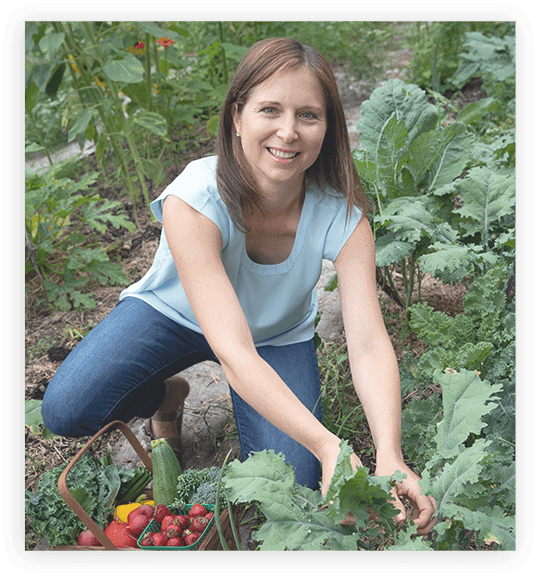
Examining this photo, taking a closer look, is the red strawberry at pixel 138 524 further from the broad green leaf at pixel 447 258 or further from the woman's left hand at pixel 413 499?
the broad green leaf at pixel 447 258

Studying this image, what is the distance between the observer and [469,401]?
1.21 metres

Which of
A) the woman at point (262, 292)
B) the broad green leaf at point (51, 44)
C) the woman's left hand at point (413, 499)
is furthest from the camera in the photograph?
the broad green leaf at point (51, 44)

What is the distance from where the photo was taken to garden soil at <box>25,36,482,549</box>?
203 centimetres

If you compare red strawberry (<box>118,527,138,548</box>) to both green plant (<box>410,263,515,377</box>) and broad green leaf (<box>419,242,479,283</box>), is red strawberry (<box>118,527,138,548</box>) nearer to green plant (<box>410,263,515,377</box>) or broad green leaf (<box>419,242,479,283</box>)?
green plant (<box>410,263,515,377</box>)

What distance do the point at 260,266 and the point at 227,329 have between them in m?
0.38

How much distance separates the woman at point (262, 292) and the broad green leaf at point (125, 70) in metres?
1.26

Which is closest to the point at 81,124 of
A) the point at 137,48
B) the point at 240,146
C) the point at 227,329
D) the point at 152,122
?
the point at 152,122

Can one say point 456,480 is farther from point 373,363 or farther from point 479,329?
point 479,329

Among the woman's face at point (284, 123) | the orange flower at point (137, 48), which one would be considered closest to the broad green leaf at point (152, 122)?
the orange flower at point (137, 48)

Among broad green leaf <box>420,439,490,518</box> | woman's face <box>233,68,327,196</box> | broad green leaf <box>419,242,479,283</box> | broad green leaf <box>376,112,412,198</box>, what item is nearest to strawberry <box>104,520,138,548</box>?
broad green leaf <box>420,439,490,518</box>

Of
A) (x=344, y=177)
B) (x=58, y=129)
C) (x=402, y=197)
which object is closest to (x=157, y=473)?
(x=344, y=177)

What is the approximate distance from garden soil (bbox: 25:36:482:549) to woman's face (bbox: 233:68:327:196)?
1063mm

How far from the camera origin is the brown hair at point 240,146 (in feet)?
4.43

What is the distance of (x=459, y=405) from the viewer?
122 centimetres
